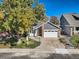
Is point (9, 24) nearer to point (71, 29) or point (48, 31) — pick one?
point (48, 31)

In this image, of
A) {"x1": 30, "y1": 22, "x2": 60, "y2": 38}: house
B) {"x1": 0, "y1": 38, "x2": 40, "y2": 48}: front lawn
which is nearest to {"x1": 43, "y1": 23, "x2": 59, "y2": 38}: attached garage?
{"x1": 30, "y1": 22, "x2": 60, "y2": 38}: house

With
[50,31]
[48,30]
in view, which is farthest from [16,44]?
[50,31]

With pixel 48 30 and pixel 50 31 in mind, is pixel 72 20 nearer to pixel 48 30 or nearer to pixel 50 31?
pixel 50 31

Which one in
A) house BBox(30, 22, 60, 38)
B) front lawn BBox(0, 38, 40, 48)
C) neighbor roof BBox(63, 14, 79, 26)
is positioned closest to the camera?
front lawn BBox(0, 38, 40, 48)

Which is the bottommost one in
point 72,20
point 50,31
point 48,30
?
point 50,31

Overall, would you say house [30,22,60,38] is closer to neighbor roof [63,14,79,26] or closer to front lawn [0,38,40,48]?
neighbor roof [63,14,79,26]

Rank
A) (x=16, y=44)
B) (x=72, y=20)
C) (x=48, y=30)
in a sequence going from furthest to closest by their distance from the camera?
(x=72, y=20) → (x=48, y=30) → (x=16, y=44)

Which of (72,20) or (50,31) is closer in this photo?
(50,31)

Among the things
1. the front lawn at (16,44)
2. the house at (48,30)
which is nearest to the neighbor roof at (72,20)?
the house at (48,30)

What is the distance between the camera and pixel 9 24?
78.9ft

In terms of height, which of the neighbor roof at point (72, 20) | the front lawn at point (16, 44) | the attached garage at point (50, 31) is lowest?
the front lawn at point (16, 44)

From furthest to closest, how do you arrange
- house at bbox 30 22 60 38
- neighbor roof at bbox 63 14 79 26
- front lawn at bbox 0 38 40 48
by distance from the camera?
neighbor roof at bbox 63 14 79 26
house at bbox 30 22 60 38
front lawn at bbox 0 38 40 48

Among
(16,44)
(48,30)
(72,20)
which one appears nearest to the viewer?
(16,44)

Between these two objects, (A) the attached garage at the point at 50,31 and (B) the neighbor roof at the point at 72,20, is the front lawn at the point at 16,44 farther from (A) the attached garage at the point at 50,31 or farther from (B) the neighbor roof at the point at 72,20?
(B) the neighbor roof at the point at 72,20
